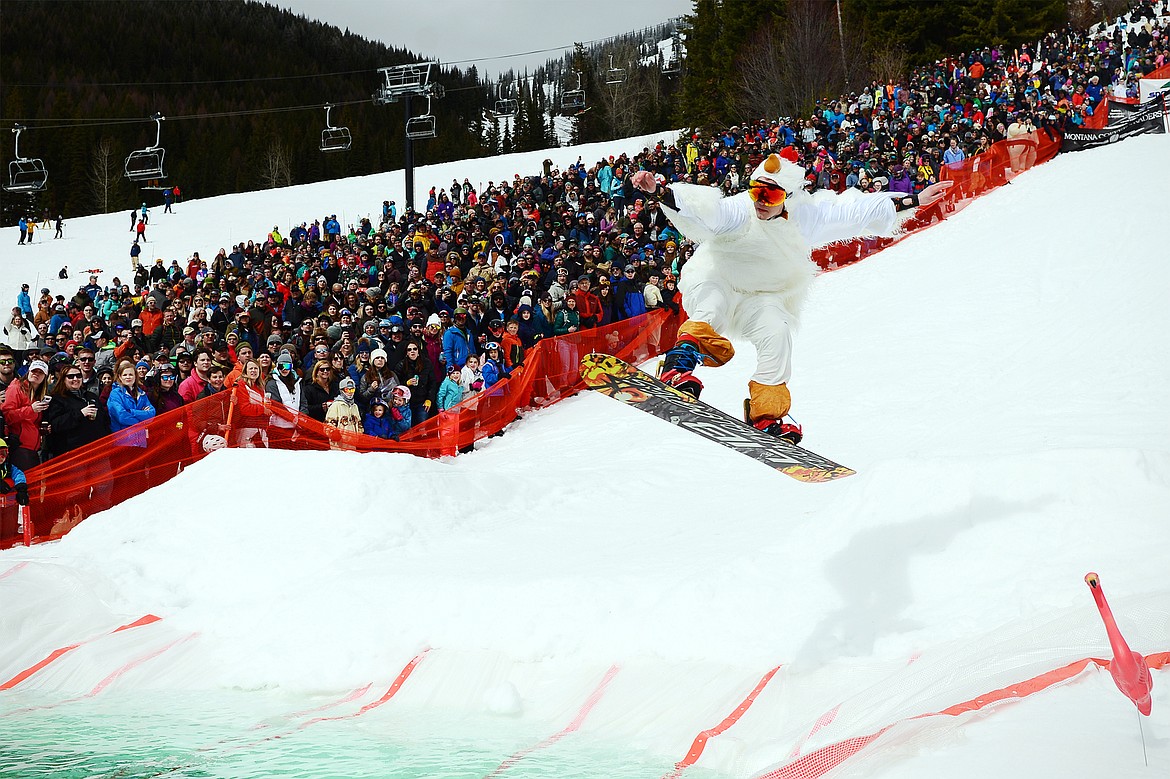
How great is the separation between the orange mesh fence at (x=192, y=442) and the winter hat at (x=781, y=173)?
190 inches

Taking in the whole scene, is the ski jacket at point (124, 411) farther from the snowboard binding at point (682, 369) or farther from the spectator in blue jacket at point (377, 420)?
the snowboard binding at point (682, 369)

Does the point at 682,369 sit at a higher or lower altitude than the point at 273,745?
higher

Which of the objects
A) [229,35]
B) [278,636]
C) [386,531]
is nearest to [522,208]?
[386,531]

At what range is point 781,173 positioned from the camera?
6180 millimetres

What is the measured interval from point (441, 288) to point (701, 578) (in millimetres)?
8889

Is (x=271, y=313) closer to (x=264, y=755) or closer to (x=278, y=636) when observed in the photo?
(x=278, y=636)

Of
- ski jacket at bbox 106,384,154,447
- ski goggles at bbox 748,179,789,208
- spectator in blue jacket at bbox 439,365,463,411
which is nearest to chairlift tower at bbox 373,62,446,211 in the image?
spectator in blue jacket at bbox 439,365,463,411

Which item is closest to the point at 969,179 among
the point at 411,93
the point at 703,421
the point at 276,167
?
the point at 703,421

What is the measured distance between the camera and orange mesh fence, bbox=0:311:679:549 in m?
7.53

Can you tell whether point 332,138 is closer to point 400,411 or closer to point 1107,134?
point 1107,134

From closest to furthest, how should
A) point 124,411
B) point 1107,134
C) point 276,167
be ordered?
point 124,411 → point 1107,134 → point 276,167

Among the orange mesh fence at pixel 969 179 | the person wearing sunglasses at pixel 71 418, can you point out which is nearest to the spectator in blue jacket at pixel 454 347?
the person wearing sunglasses at pixel 71 418

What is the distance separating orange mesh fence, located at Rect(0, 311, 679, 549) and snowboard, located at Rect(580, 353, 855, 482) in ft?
12.5

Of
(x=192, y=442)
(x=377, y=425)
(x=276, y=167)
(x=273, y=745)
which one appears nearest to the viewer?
(x=273, y=745)
